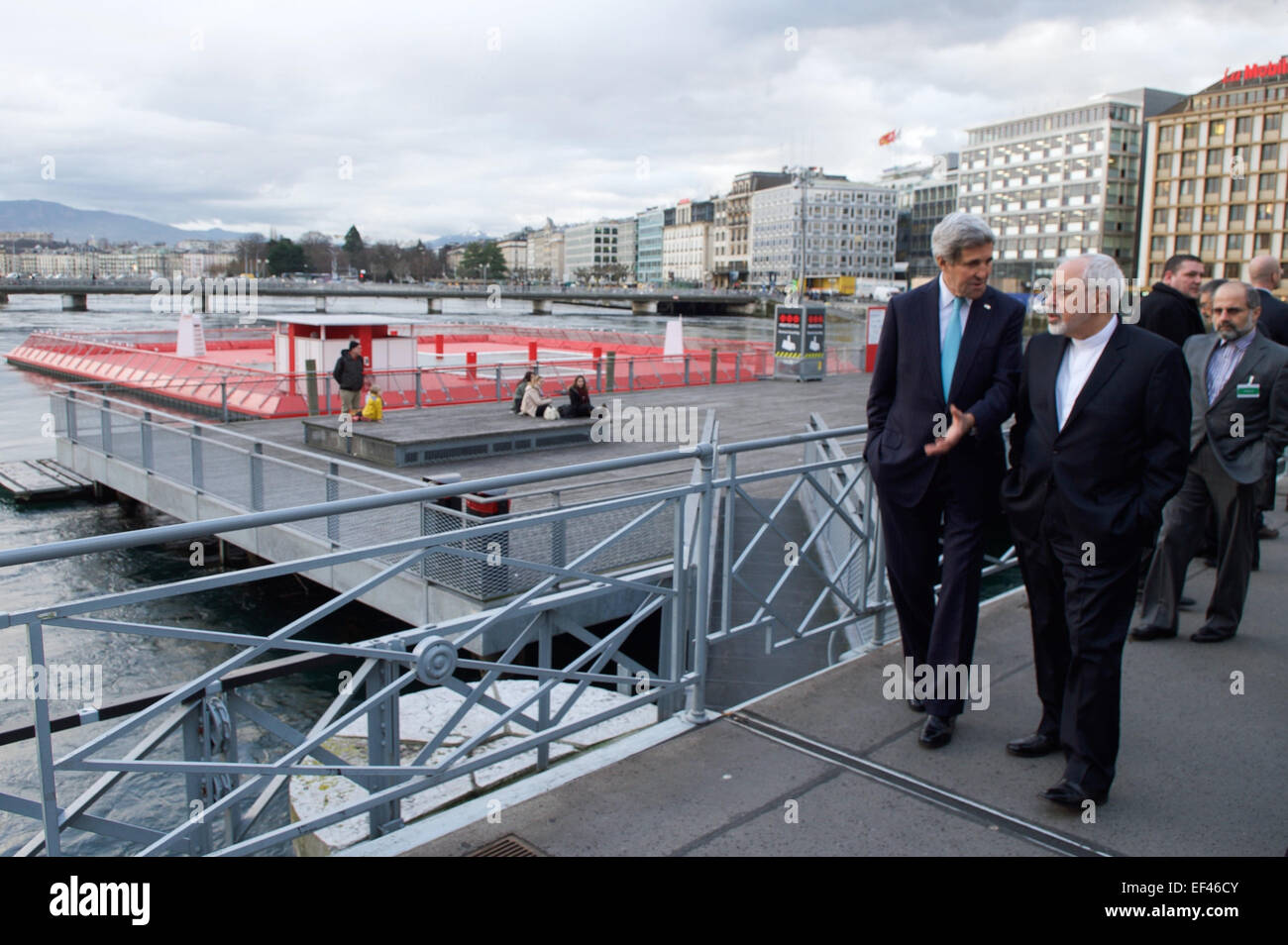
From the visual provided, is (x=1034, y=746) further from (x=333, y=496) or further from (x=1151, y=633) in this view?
(x=333, y=496)

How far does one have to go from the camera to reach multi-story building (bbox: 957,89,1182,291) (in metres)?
111

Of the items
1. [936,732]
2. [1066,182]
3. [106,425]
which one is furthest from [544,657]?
[1066,182]

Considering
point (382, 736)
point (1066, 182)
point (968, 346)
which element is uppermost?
point (1066, 182)

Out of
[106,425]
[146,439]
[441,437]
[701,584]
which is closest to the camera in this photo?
[701,584]

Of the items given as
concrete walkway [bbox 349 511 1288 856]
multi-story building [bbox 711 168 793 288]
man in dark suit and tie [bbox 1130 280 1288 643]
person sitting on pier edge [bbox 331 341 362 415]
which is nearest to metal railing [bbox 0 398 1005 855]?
concrete walkway [bbox 349 511 1288 856]

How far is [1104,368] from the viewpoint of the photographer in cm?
359

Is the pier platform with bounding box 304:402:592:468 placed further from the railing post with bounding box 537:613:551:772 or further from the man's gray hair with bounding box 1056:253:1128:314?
the man's gray hair with bounding box 1056:253:1128:314

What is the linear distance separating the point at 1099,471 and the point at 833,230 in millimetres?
174709

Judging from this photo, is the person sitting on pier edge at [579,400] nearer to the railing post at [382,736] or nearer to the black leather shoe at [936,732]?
the black leather shoe at [936,732]

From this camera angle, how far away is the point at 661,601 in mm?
4559

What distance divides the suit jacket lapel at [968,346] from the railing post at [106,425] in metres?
15.0

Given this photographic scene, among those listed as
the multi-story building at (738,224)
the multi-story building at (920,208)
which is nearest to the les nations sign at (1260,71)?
the multi-story building at (920,208)
